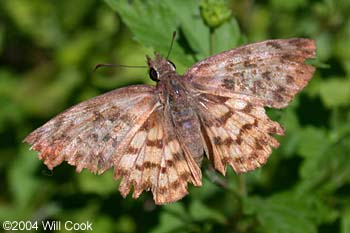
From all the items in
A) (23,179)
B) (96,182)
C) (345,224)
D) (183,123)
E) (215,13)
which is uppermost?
(23,179)

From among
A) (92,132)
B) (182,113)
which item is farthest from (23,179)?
(182,113)

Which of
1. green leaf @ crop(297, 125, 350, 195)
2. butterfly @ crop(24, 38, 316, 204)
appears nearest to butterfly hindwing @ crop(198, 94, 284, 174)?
butterfly @ crop(24, 38, 316, 204)

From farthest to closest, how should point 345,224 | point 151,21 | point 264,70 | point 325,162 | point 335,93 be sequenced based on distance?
1. point 335,93
2. point 345,224
3. point 325,162
4. point 151,21
5. point 264,70

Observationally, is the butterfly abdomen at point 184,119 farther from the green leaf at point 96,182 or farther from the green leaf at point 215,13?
the green leaf at point 96,182

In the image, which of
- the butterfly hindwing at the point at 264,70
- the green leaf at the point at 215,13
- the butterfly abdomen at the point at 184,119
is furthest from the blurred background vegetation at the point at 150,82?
the butterfly abdomen at the point at 184,119

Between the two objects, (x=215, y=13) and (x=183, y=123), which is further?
(x=215, y=13)

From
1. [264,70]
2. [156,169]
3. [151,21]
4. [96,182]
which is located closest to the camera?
[156,169]

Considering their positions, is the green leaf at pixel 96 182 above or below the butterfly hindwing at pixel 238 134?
above

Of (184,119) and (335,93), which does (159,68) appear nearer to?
(184,119)
